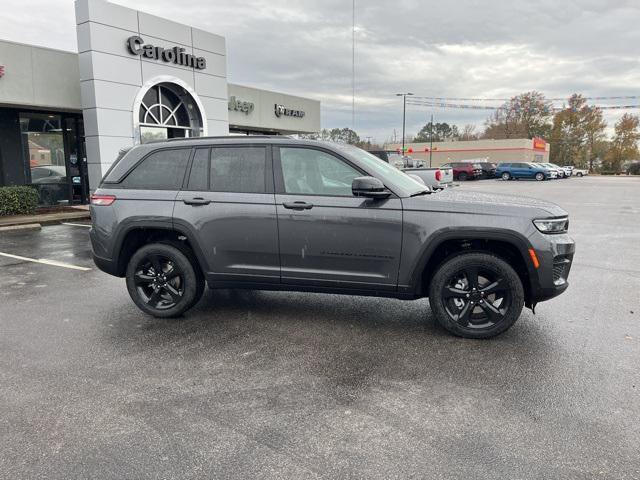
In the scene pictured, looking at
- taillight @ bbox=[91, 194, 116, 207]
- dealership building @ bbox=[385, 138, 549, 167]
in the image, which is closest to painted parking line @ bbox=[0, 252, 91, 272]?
taillight @ bbox=[91, 194, 116, 207]

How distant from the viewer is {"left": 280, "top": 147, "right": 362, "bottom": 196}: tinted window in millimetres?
4555

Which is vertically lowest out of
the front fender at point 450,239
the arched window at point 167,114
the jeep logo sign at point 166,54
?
the front fender at point 450,239

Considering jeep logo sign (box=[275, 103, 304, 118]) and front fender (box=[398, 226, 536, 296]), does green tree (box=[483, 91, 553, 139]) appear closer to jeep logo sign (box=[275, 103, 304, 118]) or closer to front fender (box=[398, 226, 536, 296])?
jeep logo sign (box=[275, 103, 304, 118])

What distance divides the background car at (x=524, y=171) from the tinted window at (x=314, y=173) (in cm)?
4007

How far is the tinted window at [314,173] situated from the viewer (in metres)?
4.55

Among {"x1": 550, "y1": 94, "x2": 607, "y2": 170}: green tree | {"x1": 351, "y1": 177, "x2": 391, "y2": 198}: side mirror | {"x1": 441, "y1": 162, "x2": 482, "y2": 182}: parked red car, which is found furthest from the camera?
{"x1": 550, "y1": 94, "x2": 607, "y2": 170}: green tree

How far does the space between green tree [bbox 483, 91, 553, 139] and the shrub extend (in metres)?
83.0

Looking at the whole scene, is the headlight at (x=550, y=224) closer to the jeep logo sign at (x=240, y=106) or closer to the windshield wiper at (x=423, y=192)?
the windshield wiper at (x=423, y=192)

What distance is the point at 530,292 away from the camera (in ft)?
14.3

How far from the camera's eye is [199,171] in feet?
16.3

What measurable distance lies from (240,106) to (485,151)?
48404mm

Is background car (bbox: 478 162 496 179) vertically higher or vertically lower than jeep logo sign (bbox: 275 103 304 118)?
lower

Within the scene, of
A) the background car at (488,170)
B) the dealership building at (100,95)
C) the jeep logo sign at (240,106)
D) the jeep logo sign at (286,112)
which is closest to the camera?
the dealership building at (100,95)

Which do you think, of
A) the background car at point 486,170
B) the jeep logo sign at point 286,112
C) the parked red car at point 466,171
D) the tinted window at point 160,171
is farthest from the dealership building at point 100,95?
the background car at point 486,170
